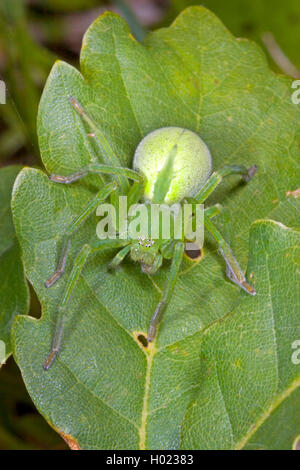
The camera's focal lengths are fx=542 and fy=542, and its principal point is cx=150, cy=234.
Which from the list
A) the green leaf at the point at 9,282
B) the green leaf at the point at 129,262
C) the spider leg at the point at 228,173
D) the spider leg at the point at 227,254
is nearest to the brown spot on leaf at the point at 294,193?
the green leaf at the point at 129,262

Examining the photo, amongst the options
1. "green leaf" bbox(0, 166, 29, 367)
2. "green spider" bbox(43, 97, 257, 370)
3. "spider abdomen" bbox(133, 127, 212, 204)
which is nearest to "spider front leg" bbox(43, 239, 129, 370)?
"green spider" bbox(43, 97, 257, 370)

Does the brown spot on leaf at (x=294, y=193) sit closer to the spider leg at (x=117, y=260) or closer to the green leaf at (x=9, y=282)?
the spider leg at (x=117, y=260)

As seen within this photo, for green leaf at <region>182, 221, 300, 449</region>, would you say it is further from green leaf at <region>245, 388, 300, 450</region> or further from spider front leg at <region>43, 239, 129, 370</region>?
spider front leg at <region>43, 239, 129, 370</region>

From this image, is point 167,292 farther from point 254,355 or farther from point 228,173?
point 228,173

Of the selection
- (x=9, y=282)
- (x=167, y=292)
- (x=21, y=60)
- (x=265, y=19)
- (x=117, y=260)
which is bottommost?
(x=265, y=19)

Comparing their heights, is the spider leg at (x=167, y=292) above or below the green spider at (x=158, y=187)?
below

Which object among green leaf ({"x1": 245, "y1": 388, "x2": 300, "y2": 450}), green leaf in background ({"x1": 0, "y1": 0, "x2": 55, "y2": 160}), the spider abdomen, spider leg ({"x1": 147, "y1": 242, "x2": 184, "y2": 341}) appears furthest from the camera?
green leaf in background ({"x1": 0, "y1": 0, "x2": 55, "y2": 160})

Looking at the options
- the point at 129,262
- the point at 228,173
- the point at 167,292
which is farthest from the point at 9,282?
the point at 228,173

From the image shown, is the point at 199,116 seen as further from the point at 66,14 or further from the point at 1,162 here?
the point at 66,14
